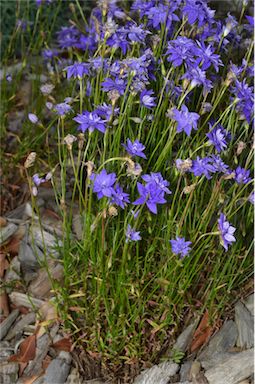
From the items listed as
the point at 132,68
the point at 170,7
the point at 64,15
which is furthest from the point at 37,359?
the point at 64,15

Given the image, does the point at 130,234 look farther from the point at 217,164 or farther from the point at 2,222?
the point at 2,222

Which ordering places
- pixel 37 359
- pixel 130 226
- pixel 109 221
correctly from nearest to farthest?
pixel 130 226, pixel 109 221, pixel 37 359

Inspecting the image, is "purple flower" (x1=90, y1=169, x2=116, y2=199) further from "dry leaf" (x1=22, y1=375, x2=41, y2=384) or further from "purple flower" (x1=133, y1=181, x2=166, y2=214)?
"dry leaf" (x1=22, y1=375, x2=41, y2=384)

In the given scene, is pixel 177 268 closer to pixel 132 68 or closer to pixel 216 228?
pixel 216 228

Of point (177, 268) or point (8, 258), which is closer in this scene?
point (177, 268)

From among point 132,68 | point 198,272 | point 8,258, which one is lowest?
point 8,258

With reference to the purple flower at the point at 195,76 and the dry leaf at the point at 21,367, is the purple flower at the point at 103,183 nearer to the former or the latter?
the purple flower at the point at 195,76

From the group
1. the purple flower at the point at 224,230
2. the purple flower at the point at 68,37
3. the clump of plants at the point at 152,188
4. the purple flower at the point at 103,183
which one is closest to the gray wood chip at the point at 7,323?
the clump of plants at the point at 152,188
